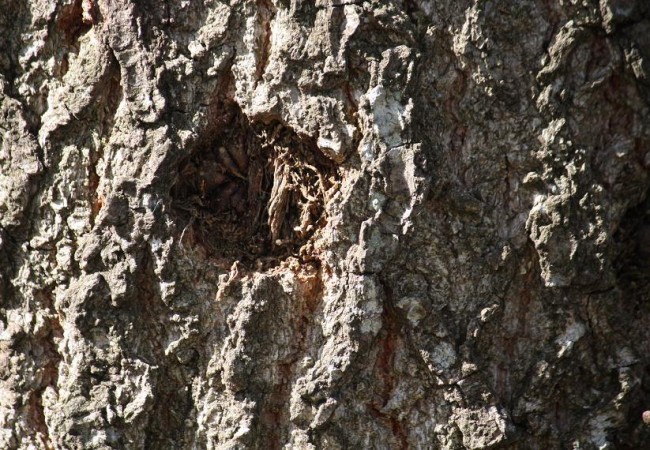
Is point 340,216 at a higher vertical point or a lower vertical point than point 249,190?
lower

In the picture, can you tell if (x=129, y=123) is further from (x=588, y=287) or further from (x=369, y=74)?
(x=588, y=287)

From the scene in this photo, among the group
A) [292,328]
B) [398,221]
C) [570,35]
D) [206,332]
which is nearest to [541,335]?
[398,221]

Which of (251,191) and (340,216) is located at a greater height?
(251,191)

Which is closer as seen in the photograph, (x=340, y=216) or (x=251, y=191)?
(x=340, y=216)

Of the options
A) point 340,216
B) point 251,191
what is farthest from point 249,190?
point 340,216

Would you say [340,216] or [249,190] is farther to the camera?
[249,190]

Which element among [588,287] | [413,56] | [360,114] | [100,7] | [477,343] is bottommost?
[477,343]

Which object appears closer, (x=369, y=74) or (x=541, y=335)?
(x=369, y=74)

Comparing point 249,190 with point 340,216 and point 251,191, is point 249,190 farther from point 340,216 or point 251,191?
point 340,216
